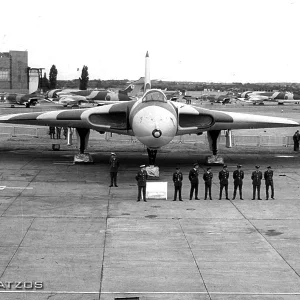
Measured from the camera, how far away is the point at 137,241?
1146 centimetres

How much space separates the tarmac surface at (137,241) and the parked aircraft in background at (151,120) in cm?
171

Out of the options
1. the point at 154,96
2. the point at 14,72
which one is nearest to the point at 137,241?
the point at 154,96

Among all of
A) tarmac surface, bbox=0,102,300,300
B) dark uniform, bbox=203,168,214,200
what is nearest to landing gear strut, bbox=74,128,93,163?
tarmac surface, bbox=0,102,300,300

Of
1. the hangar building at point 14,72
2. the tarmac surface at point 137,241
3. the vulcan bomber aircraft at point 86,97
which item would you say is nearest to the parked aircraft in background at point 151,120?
the tarmac surface at point 137,241

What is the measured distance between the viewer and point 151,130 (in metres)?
17.8

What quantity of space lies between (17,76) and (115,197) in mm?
93709

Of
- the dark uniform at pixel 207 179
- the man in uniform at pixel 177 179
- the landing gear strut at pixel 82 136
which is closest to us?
the man in uniform at pixel 177 179

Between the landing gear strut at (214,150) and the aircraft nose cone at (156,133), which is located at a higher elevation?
the aircraft nose cone at (156,133)

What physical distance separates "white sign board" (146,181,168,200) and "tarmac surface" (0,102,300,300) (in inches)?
11.5

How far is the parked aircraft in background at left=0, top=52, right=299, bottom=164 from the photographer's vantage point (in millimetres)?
18219

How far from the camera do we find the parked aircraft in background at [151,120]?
18219mm

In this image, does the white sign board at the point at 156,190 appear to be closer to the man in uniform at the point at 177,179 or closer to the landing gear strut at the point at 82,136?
the man in uniform at the point at 177,179

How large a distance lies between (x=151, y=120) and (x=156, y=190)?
9.22 feet

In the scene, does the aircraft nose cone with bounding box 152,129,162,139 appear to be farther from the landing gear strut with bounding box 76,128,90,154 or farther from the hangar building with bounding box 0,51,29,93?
the hangar building with bounding box 0,51,29,93
